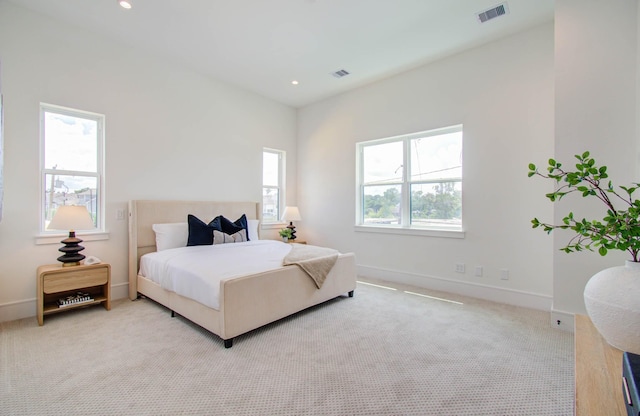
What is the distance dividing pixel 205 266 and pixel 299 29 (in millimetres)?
2706

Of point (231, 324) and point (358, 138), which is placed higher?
point (358, 138)

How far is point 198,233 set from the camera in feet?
12.2

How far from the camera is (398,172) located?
4.44 metres

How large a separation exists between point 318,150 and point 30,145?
381 cm

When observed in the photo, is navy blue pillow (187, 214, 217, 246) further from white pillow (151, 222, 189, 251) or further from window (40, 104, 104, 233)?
window (40, 104, 104, 233)

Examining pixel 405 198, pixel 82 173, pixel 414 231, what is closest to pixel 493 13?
pixel 405 198

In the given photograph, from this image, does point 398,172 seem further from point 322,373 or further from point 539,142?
point 322,373

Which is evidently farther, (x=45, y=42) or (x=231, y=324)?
(x=45, y=42)

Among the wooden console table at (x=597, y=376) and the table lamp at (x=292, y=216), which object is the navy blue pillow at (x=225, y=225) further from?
the wooden console table at (x=597, y=376)

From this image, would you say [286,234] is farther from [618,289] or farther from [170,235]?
[618,289]

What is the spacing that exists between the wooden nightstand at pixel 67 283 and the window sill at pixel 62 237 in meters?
0.26

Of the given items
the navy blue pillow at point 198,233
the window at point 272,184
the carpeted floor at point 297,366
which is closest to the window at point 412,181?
the carpeted floor at point 297,366

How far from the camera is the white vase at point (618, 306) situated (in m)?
1.19

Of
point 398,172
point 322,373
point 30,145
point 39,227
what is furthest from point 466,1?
point 39,227
